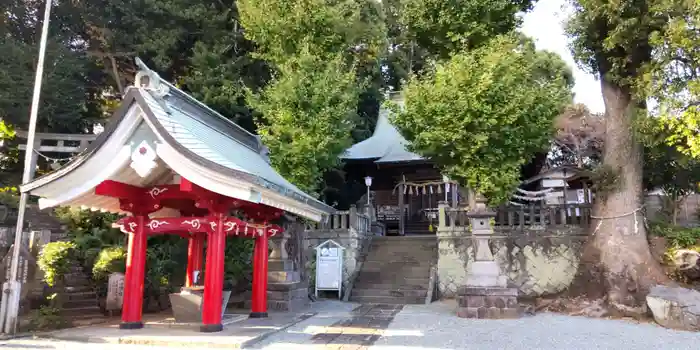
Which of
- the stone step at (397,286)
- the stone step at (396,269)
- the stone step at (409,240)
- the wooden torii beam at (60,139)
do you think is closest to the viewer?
the stone step at (397,286)

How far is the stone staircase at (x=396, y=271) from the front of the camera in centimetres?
1414

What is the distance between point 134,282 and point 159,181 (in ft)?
5.98

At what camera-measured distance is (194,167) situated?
686 cm

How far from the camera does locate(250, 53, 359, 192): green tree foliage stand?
1334cm

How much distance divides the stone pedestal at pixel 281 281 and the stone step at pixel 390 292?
9.16 ft

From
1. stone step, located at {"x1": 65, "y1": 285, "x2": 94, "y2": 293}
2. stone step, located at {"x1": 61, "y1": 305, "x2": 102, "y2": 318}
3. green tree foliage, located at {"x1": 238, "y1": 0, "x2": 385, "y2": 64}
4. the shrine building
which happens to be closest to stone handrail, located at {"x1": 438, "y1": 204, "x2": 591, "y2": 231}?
the shrine building

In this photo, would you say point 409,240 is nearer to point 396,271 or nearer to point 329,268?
point 396,271

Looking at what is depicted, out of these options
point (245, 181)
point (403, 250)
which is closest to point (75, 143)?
point (403, 250)

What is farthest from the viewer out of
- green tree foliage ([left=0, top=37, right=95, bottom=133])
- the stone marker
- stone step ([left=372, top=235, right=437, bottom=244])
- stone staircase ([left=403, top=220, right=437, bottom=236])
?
stone staircase ([left=403, top=220, right=437, bottom=236])

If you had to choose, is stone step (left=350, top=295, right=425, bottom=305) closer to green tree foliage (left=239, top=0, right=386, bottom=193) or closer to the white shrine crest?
green tree foliage (left=239, top=0, right=386, bottom=193)

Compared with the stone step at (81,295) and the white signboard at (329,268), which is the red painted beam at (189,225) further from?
the white signboard at (329,268)

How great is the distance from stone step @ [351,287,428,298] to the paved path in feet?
10.4

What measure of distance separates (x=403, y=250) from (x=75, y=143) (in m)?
13.9

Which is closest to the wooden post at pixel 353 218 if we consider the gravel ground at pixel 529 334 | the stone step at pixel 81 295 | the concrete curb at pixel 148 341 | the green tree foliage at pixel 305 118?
the green tree foliage at pixel 305 118
